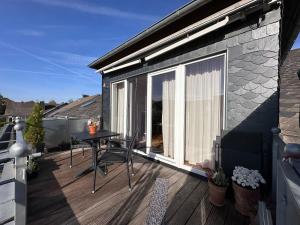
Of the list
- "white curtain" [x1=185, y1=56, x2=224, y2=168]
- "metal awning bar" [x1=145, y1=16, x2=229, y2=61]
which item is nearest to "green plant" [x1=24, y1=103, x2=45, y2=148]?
"metal awning bar" [x1=145, y1=16, x2=229, y2=61]

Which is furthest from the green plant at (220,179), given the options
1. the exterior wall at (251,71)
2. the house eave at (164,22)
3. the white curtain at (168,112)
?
the house eave at (164,22)

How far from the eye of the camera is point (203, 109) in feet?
10.2

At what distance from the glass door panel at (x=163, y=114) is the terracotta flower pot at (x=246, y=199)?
1.71 metres

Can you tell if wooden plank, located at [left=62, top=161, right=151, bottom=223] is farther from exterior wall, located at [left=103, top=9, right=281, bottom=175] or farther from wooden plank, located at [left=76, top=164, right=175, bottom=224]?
exterior wall, located at [left=103, top=9, right=281, bottom=175]

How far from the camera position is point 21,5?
4.90 meters

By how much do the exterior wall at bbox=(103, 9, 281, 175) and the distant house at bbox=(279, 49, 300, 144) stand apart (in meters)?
0.38

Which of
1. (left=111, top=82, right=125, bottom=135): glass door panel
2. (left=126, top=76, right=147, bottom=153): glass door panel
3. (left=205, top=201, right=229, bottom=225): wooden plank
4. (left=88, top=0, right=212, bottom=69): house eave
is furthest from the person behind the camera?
(left=111, top=82, right=125, bottom=135): glass door panel

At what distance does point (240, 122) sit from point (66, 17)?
271 inches

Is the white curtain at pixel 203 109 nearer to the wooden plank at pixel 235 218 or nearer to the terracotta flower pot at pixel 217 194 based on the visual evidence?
the terracotta flower pot at pixel 217 194

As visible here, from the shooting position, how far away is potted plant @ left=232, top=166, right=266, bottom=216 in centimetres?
201

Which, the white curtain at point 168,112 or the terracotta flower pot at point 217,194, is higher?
the white curtain at point 168,112

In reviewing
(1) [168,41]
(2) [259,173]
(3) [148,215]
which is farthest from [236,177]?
(1) [168,41]

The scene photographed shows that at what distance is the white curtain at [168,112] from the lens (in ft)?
12.2

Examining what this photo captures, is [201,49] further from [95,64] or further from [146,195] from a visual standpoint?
[95,64]
